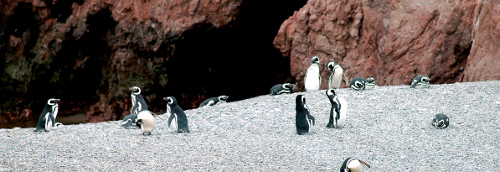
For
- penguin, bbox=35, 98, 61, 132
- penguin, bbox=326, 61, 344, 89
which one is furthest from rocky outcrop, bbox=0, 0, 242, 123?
penguin, bbox=35, 98, 61, 132

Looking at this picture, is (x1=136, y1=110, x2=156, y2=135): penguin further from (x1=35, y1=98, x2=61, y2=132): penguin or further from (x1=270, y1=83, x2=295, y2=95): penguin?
(x1=270, y1=83, x2=295, y2=95): penguin

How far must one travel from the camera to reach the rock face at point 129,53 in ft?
59.1

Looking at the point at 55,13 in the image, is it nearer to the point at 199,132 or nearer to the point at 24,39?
the point at 24,39

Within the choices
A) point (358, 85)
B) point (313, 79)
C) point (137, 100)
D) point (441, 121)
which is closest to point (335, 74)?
point (313, 79)

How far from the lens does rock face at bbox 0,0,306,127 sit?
18016 millimetres

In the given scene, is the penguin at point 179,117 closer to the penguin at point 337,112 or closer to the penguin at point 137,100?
the penguin at point 137,100

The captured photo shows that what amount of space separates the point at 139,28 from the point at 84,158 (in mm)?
11068

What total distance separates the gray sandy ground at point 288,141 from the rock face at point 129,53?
23.1ft

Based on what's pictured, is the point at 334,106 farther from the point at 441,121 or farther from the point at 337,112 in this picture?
the point at 441,121

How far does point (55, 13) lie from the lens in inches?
774

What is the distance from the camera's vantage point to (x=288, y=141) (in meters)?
8.45

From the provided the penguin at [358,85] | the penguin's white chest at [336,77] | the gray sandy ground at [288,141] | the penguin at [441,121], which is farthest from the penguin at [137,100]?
the penguin at [441,121]

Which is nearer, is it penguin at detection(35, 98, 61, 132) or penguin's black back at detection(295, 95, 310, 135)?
penguin's black back at detection(295, 95, 310, 135)

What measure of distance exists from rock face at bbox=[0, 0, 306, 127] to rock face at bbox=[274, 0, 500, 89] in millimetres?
2795
